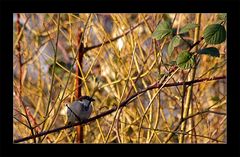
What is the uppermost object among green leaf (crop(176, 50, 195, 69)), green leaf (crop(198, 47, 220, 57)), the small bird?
green leaf (crop(198, 47, 220, 57))

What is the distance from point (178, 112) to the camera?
2908 mm

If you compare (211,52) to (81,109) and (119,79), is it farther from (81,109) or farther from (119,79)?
(119,79)

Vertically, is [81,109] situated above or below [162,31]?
below

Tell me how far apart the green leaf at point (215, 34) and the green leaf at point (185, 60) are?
2.7 inches

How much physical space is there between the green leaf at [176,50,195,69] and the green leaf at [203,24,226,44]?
2.7 inches

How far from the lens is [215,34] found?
4.95ft

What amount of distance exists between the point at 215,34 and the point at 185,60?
0.12 metres

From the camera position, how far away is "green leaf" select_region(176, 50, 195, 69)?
152 cm

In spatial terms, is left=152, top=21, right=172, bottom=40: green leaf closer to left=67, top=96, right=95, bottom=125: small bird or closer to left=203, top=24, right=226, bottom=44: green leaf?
left=203, top=24, right=226, bottom=44: green leaf

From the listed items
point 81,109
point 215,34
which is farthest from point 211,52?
point 81,109

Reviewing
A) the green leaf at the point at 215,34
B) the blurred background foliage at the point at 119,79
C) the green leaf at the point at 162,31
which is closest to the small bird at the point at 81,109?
the blurred background foliage at the point at 119,79

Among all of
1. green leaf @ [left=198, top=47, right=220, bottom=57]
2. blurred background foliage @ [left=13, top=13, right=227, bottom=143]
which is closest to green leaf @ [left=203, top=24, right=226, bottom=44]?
green leaf @ [left=198, top=47, right=220, bottom=57]
